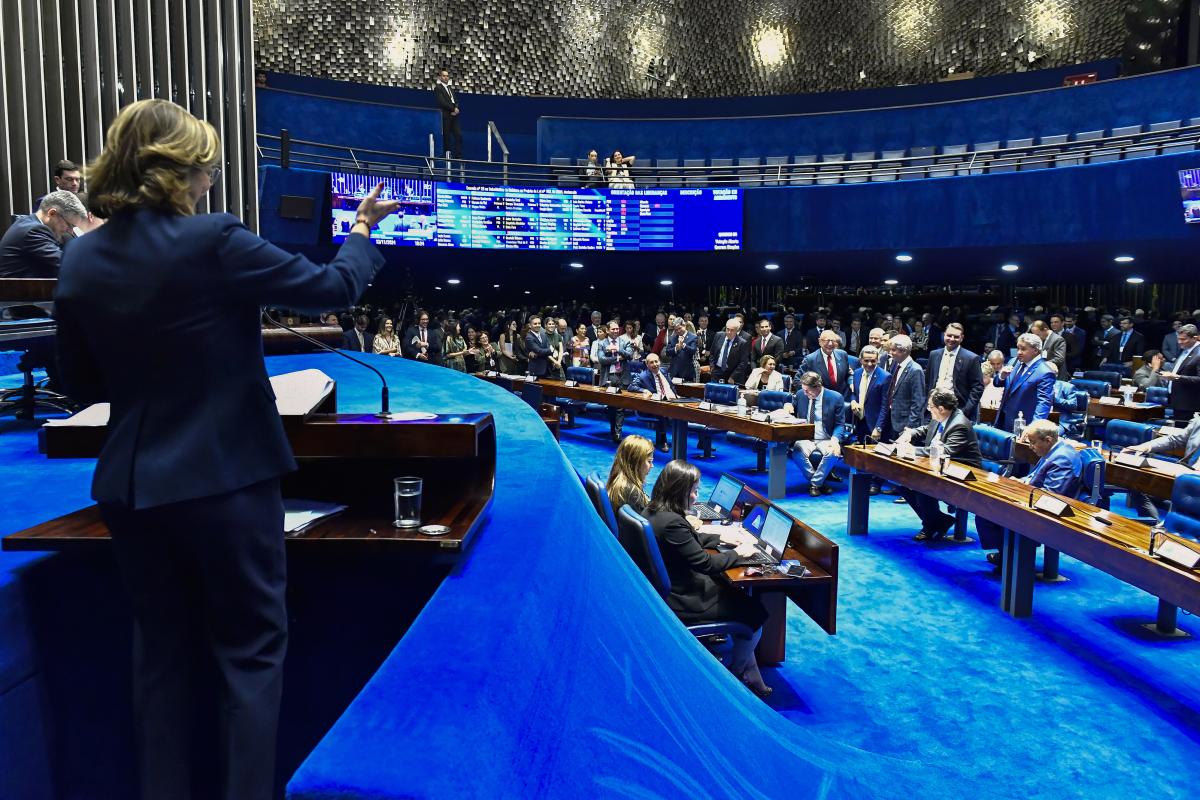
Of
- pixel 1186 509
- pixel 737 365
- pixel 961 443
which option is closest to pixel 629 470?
pixel 1186 509

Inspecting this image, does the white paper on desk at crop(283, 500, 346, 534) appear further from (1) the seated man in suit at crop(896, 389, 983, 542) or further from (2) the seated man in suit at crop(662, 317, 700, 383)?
(2) the seated man in suit at crop(662, 317, 700, 383)

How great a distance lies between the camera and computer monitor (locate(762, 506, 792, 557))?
416 centimetres

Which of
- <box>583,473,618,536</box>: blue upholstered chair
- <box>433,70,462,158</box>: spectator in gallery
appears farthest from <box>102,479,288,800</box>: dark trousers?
<box>433,70,462,158</box>: spectator in gallery

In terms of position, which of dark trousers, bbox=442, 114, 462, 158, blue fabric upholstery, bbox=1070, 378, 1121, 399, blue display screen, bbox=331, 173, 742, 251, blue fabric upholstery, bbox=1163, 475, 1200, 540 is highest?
dark trousers, bbox=442, 114, 462, 158

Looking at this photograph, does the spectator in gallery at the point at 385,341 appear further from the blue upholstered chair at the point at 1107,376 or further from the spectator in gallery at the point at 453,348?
the blue upholstered chair at the point at 1107,376

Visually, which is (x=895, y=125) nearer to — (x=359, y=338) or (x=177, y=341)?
(x=359, y=338)

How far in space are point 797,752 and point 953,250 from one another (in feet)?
41.6

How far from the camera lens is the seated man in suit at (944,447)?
625 cm

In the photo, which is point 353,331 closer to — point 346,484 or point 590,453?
point 590,453

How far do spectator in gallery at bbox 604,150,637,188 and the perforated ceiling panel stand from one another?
17.7 feet

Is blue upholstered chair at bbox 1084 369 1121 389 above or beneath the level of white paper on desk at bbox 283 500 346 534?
beneath

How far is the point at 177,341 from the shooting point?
1238mm

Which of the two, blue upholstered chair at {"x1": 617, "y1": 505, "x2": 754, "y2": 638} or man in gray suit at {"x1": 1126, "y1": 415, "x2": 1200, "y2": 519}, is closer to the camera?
blue upholstered chair at {"x1": 617, "y1": 505, "x2": 754, "y2": 638}

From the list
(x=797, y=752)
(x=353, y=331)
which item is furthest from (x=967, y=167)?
(x=797, y=752)
